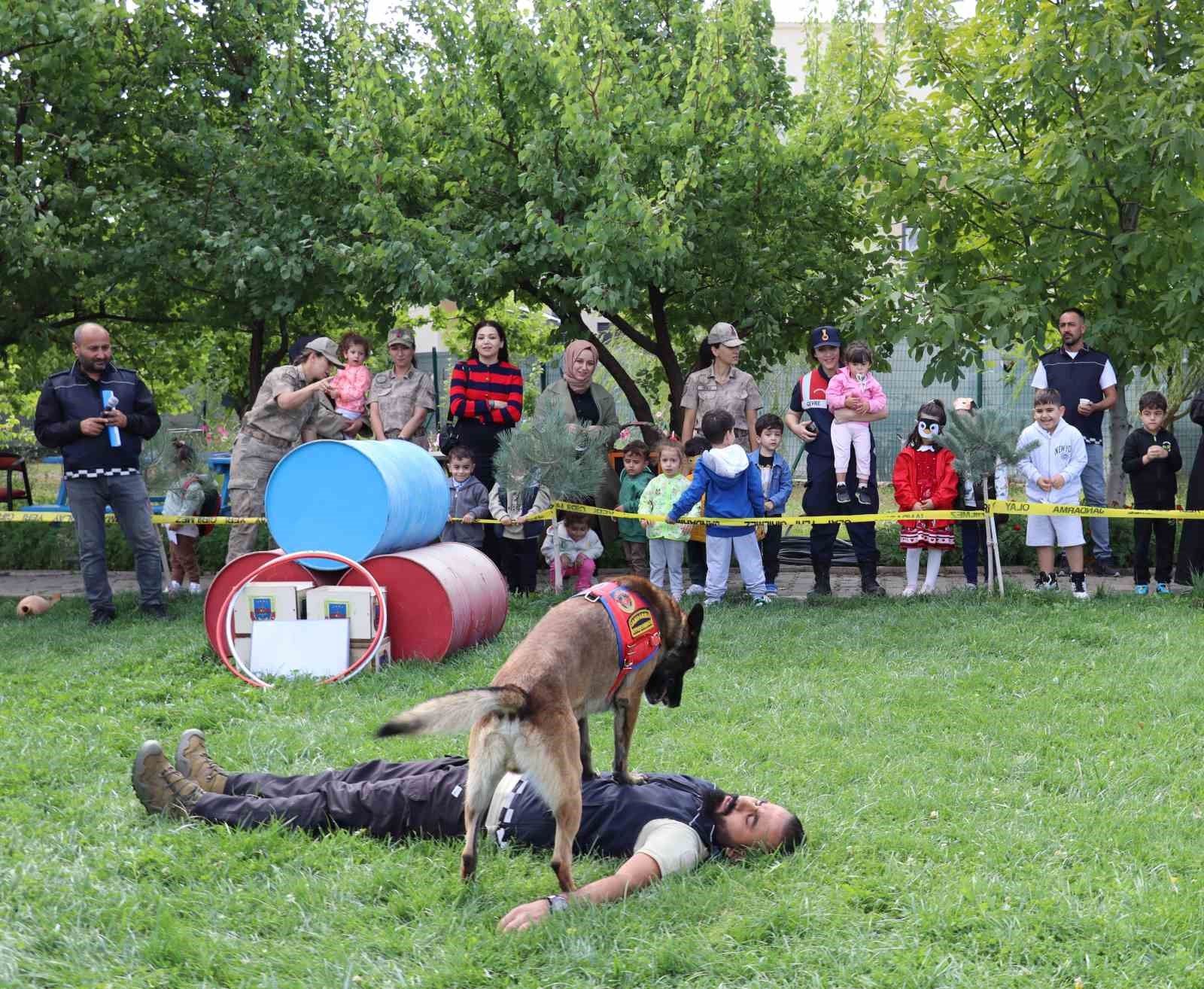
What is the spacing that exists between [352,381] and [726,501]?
3.80m

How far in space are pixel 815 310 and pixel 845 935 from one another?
10325 mm

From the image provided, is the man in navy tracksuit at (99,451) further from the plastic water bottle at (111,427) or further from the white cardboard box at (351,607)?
the white cardboard box at (351,607)

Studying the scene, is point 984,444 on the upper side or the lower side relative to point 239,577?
upper

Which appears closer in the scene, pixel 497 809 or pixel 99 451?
pixel 497 809

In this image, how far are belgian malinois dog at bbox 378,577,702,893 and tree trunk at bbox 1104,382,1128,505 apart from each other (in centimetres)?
905

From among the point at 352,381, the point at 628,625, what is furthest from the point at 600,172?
the point at 628,625

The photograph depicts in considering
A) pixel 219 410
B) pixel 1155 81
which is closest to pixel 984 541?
pixel 1155 81

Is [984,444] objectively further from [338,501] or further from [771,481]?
[338,501]

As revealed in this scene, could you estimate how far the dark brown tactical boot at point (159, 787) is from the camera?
493 centimetres

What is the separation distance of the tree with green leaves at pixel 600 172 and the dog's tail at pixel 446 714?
7651 mm

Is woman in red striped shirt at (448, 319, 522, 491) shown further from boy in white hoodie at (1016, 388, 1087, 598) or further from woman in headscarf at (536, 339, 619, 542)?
boy in white hoodie at (1016, 388, 1087, 598)

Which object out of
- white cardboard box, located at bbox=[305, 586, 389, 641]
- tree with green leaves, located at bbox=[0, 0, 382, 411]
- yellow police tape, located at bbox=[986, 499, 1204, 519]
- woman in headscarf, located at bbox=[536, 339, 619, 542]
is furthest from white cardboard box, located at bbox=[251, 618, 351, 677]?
tree with green leaves, located at bbox=[0, 0, 382, 411]

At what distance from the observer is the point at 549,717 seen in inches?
162

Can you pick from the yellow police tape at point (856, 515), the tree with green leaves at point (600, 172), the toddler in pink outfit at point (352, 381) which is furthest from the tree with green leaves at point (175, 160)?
the yellow police tape at point (856, 515)
